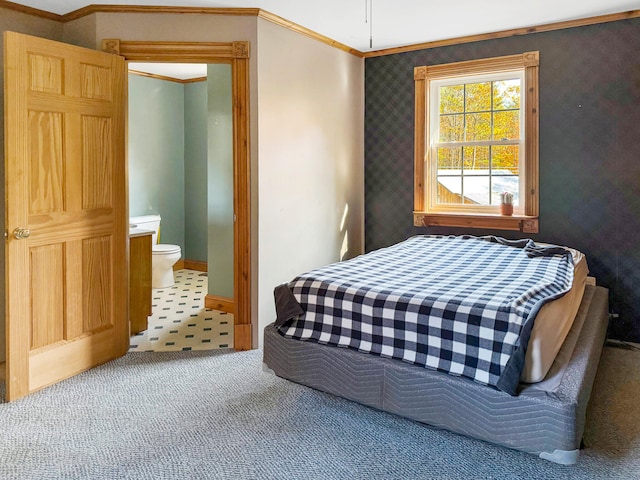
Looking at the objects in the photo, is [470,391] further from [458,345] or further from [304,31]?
[304,31]

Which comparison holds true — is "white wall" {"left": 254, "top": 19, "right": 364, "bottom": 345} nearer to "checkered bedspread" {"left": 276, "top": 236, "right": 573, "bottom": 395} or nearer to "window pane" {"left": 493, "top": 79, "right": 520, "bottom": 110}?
"checkered bedspread" {"left": 276, "top": 236, "right": 573, "bottom": 395}

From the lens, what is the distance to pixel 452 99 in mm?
4684

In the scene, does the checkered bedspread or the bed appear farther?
the checkered bedspread

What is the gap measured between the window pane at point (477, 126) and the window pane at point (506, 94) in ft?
0.43

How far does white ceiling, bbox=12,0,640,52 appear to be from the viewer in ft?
11.6

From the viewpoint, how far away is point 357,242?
5.14m

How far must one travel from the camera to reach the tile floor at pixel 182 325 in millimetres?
3939

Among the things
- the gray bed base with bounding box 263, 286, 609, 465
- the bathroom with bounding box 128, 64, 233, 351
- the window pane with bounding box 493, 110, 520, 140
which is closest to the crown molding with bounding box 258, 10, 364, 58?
the bathroom with bounding box 128, 64, 233, 351

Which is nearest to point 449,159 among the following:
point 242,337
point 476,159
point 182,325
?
point 476,159

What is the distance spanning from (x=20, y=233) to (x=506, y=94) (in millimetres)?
3863

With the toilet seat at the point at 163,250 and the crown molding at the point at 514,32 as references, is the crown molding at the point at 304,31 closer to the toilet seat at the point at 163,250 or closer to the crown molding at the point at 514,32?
the crown molding at the point at 514,32

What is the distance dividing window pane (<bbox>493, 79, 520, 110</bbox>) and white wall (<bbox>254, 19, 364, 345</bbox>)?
1.28 metres

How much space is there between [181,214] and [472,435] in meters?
5.49

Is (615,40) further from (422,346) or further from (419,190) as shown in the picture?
(422,346)
